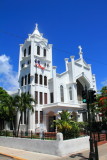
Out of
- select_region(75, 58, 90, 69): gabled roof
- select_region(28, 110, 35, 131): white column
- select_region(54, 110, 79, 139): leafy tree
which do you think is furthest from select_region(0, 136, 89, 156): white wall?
select_region(75, 58, 90, 69): gabled roof

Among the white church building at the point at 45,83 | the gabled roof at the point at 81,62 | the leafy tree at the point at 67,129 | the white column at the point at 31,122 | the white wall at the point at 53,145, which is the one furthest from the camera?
the gabled roof at the point at 81,62

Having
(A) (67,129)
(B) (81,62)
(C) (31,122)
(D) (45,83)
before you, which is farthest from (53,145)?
(B) (81,62)

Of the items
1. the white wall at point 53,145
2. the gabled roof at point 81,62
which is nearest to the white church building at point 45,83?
the gabled roof at point 81,62

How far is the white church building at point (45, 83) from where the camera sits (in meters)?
26.1

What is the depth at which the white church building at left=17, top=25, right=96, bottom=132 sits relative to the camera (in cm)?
2614

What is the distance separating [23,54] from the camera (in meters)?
32.3

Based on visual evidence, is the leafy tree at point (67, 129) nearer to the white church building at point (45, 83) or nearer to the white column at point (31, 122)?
the white church building at point (45, 83)

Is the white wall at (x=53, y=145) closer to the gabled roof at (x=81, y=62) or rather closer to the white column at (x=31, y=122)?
the white column at (x=31, y=122)

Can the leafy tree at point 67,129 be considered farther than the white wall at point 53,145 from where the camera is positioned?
Yes

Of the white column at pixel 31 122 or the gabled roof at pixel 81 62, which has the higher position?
the gabled roof at pixel 81 62

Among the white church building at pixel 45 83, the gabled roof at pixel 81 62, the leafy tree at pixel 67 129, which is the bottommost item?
the leafy tree at pixel 67 129

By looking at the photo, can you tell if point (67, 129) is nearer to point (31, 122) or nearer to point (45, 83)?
point (31, 122)

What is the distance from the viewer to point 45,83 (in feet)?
96.7

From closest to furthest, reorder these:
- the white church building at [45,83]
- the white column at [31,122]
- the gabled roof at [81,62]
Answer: the white column at [31,122] → the white church building at [45,83] → the gabled roof at [81,62]
